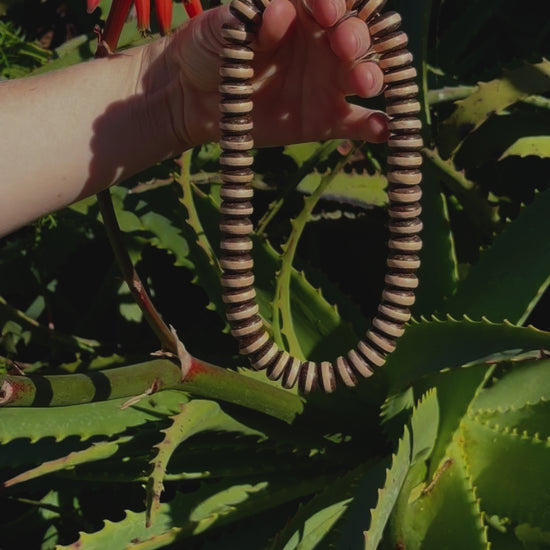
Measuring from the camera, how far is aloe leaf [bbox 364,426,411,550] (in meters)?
0.74

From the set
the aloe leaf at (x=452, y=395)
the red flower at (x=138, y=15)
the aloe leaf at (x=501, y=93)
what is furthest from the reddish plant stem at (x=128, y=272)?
the aloe leaf at (x=501, y=93)

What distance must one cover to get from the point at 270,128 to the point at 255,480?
1.37 feet

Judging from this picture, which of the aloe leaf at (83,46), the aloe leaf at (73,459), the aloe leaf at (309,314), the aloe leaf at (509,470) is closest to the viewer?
the aloe leaf at (73,459)

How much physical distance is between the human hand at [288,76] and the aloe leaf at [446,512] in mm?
359

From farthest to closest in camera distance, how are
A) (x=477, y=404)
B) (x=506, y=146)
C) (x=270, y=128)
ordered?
(x=506, y=146) → (x=477, y=404) → (x=270, y=128)

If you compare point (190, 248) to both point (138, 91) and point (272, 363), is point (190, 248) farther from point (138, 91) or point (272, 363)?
point (272, 363)

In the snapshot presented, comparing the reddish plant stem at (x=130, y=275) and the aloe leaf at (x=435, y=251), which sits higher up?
the reddish plant stem at (x=130, y=275)

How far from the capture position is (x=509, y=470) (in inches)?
34.8

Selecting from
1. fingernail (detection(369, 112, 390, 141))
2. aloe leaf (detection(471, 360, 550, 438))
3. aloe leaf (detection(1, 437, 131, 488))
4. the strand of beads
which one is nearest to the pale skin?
fingernail (detection(369, 112, 390, 141))

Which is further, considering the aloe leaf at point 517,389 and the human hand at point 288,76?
the aloe leaf at point 517,389

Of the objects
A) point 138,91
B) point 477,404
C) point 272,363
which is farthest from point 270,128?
point 477,404

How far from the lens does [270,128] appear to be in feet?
2.80

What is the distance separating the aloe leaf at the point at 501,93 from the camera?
108cm

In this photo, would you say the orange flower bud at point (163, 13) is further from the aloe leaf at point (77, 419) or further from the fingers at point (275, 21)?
the aloe leaf at point (77, 419)
